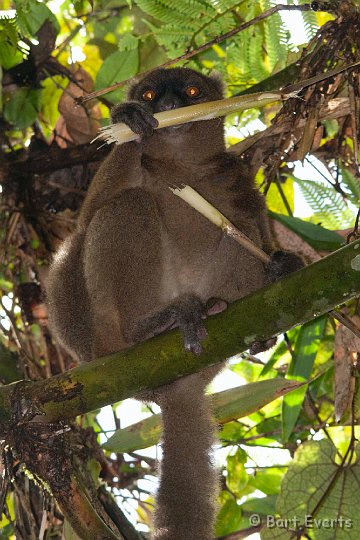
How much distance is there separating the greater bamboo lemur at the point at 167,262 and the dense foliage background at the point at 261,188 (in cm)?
36

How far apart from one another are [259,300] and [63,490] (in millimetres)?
1255

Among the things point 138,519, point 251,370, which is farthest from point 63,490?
point 251,370

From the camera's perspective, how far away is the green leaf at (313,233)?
485 centimetres

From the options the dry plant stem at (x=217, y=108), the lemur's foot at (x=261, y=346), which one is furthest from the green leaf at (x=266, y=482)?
the dry plant stem at (x=217, y=108)

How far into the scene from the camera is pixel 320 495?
4078mm

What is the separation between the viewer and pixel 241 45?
527cm

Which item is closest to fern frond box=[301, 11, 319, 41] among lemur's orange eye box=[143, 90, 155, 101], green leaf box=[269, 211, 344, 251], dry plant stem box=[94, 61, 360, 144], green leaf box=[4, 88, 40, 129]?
dry plant stem box=[94, 61, 360, 144]

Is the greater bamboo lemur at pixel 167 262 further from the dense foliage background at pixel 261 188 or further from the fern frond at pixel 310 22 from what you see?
the fern frond at pixel 310 22

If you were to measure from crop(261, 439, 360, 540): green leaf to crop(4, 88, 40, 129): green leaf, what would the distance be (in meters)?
3.44

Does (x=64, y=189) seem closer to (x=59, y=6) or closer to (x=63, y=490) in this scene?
(x=59, y=6)

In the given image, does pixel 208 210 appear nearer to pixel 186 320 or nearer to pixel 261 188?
pixel 186 320

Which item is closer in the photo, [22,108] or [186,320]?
[186,320]

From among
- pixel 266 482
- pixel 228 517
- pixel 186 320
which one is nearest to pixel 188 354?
pixel 186 320

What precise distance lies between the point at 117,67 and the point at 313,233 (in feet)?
6.97
